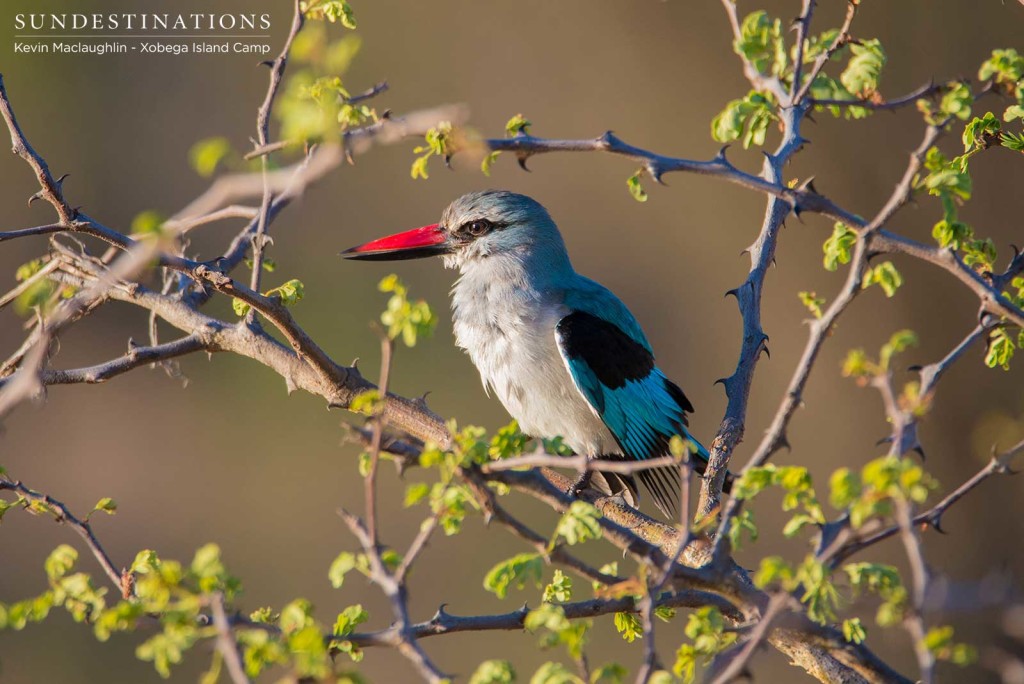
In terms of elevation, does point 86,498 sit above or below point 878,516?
below

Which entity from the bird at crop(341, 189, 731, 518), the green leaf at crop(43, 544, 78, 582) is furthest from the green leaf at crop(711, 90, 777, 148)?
the bird at crop(341, 189, 731, 518)

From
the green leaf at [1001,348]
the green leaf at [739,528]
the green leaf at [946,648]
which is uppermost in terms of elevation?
the green leaf at [1001,348]

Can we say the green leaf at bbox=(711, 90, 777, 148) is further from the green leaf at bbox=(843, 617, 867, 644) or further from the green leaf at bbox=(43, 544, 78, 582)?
the green leaf at bbox=(43, 544, 78, 582)

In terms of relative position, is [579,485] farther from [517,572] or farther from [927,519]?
[517,572]

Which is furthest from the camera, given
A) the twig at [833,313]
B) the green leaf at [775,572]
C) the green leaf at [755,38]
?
the green leaf at [755,38]

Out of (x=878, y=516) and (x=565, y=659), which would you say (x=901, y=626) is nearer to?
(x=878, y=516)

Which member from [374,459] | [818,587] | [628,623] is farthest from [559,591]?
[374,459]

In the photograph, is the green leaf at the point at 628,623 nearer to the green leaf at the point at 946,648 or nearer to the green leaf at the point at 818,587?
the green leaf at the point at 818,587

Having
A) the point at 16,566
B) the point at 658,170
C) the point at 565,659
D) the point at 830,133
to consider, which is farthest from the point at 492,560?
the point at 658,170

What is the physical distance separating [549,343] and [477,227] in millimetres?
546

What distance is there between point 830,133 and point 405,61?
9.12 ft

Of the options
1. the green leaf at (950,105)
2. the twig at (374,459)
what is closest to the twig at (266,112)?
the twig at (374,459)

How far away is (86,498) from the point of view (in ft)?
20.7

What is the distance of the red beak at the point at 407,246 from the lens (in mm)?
3258
